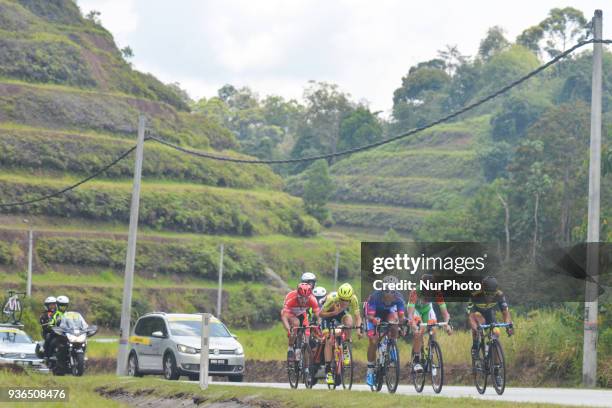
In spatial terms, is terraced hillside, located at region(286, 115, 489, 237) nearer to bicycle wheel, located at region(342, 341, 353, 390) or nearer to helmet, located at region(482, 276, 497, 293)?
bicycle wheel, located at region(342, 341, 353, 390)

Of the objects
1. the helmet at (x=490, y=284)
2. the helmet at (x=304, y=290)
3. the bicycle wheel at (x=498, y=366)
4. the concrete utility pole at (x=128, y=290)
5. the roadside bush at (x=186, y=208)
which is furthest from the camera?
the roadside bush at (x=186, y=208)

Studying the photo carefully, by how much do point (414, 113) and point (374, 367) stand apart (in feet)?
464

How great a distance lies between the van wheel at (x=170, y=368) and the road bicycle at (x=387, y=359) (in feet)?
31.7

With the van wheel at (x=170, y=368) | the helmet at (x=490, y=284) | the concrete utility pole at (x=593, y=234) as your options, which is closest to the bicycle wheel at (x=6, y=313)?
the van wheel at (x=170, y=368)

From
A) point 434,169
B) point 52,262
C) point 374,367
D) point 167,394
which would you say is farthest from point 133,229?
point 434,169

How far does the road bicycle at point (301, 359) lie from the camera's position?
21062 mm

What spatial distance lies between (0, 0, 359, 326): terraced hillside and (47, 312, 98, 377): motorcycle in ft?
147

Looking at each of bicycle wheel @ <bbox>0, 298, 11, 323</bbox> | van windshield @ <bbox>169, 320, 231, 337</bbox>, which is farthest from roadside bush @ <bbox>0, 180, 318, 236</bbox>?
van windshield @ <bbox>169, 320, 231, 337</bbox>

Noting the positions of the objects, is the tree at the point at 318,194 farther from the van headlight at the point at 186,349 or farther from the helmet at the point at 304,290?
the helmet at the point at 304,290

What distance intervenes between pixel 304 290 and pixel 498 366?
3840 millimetres

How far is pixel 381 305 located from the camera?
64.1 feet

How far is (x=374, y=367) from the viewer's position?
2006 cm

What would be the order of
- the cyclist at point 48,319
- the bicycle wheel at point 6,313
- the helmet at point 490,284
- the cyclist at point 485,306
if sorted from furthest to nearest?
the bicycle wheel at point 6,313
the cyclist at point 48,319
the cyclist at point 485,306
the helmet at point 490,284

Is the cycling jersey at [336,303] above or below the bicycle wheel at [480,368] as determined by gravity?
above
